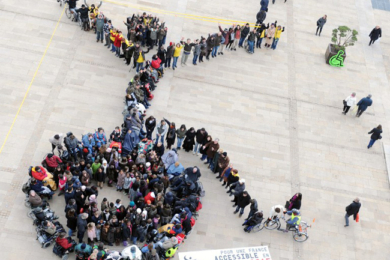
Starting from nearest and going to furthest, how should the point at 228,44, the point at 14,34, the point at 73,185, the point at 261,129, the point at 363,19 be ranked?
the point at 73,185 < the point at 261,129 < the point at 14,34 < the point at 228,44 < the point at 363,19

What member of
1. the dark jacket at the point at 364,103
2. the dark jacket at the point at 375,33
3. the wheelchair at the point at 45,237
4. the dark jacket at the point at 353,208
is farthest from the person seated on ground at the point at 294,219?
the dark jacket at the point at 375,33

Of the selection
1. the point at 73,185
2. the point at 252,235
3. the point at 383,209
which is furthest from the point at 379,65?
the point at 73,185

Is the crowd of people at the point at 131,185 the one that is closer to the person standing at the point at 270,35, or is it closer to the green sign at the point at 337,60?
the person standing at the point at 270,35

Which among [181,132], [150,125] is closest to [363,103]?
[181,132]

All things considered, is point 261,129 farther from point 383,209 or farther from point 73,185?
point 73,185

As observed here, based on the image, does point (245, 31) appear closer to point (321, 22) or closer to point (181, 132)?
point (321, 22)

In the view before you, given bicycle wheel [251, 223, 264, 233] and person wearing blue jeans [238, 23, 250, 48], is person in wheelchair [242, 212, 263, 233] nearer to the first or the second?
bicycle wheel [251, 223, 264, 233]

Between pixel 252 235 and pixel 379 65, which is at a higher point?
pixel 379 65
